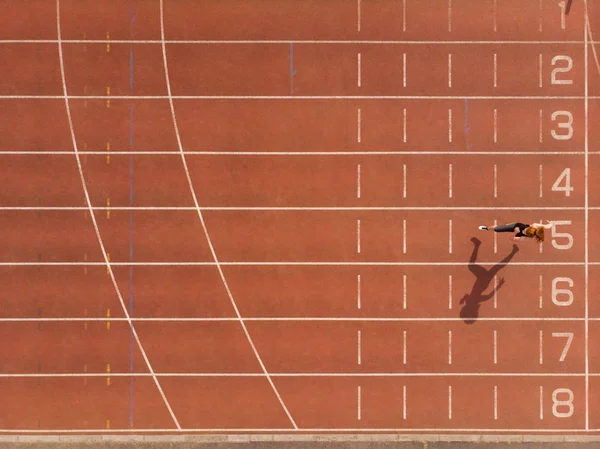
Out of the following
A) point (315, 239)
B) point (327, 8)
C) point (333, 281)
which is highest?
point (327, 8)

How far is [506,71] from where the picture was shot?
33.6 ft

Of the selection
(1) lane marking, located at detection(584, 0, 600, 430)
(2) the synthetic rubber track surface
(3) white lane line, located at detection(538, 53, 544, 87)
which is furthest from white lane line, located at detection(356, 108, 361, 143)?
(1) lane marking, located at detection(584, 0, 600, 430)

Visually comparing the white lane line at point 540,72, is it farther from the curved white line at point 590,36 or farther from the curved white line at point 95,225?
the curved white line at point 95,225

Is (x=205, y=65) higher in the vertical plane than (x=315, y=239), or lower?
higher

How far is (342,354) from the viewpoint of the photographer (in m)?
10.3

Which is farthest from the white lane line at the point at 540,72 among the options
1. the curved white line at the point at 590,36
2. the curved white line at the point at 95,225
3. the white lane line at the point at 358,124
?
the curved white line at the point at 95,225

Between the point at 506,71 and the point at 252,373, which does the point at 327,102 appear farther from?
the point at 252,373

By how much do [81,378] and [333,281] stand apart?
5857 mm

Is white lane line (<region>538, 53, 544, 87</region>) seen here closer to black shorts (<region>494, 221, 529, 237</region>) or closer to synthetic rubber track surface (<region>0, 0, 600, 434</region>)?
synthetic rubber track surface (<region>0, 0, 600, 434</region>)

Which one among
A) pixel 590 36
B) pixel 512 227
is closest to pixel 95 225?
pixel 512 227

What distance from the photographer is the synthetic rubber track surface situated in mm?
10195

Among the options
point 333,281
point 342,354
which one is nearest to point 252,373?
point 342,354

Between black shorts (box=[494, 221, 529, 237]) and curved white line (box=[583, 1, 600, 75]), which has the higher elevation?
curved white line (box=[583, 1, 600, 75])

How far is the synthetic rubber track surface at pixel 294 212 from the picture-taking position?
1020 cm
